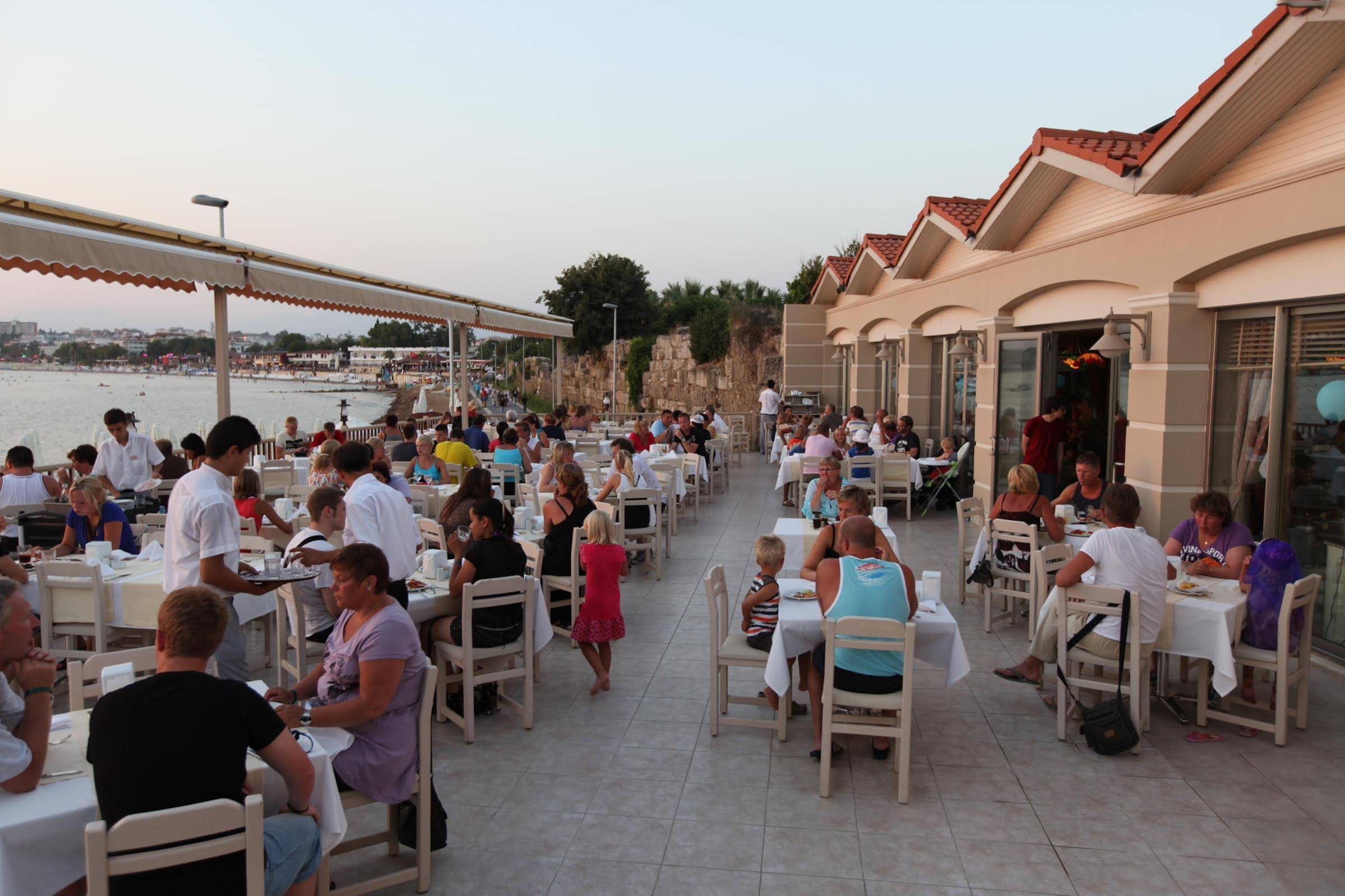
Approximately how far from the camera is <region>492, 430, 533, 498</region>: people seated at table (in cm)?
1041

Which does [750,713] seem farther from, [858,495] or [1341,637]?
[1341,637]

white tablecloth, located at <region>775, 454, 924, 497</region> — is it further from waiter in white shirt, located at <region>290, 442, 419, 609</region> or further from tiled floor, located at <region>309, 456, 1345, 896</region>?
waiter in white shirt, located at <region>290, 442, 419, 609</region>

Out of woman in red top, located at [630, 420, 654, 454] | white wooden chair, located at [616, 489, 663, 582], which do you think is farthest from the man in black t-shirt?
woman in red top, located at [630, 420, 654, 454]

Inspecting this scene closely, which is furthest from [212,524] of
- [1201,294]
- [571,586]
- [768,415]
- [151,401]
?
[151,401]

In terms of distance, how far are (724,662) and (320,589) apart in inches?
91.8

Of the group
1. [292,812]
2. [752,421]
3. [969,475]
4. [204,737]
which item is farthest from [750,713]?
[752,421]

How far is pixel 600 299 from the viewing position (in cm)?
3991

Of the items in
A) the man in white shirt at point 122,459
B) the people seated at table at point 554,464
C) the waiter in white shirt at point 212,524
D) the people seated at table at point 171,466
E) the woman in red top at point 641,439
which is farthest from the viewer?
the woman in red top at point 641,439

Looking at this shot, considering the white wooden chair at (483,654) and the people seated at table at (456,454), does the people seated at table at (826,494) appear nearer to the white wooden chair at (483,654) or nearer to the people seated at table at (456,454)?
the white wooden chair at (483,654)

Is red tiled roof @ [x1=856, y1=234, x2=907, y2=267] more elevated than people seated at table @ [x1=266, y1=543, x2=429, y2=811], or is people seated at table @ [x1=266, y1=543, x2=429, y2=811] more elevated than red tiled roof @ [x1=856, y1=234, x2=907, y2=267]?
red tiled roof @ [x1=856, y1=234, x2=907, y2=267]

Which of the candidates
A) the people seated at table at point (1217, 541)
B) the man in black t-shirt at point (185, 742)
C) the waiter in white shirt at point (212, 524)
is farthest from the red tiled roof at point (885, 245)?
the man in black t-shirt at point (185, 742)

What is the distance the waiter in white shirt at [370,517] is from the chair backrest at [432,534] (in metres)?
1.20

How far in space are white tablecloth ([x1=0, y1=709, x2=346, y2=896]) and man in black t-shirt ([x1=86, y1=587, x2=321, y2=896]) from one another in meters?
0.18

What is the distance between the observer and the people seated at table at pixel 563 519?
648 centimetres
